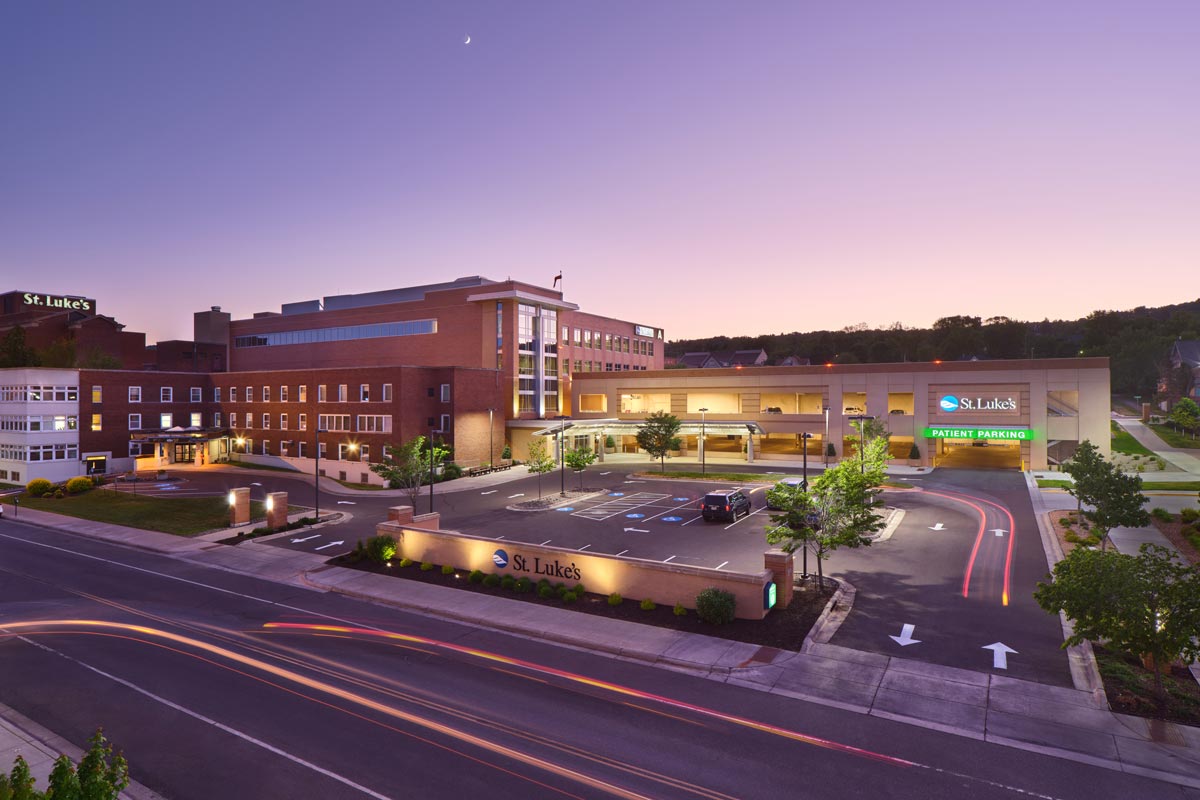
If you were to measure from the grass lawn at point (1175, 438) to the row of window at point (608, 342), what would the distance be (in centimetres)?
7002

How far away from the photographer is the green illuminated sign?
60.2 m

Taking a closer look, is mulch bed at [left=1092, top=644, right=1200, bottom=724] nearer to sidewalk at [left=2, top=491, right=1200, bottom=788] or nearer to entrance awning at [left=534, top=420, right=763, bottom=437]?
sidewalk at [left=2, top=491, right=1200, bottom=788]

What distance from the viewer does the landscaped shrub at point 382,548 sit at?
99.4 feet

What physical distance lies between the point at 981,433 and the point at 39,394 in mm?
92403

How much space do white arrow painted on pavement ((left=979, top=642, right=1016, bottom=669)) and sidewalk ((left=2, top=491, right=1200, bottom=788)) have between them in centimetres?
96

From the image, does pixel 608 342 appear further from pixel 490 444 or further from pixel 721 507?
pixel 721 507

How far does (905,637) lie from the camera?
19.9m

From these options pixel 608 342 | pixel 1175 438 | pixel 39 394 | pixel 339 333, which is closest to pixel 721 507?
pixel 608 342

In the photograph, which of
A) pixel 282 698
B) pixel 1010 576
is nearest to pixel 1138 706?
pixel 1010 576

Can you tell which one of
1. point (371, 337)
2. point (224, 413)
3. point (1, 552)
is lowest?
point (1, 552)

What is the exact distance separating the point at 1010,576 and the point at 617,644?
18.1 meters

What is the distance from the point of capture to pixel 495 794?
1232 centimetres

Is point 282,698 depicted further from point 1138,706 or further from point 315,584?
point 1138,706

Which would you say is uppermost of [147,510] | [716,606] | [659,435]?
[659,435]
